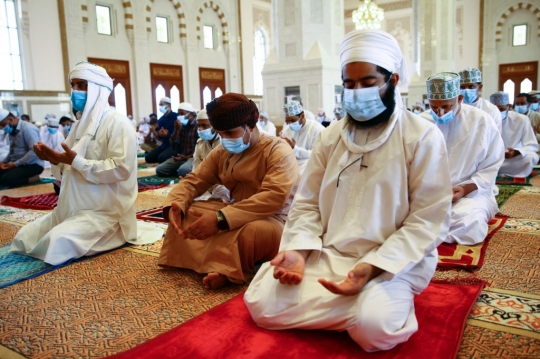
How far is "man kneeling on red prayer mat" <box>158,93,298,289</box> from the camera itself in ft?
6.15

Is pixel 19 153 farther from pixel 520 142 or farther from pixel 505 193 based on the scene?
pixel 520 142

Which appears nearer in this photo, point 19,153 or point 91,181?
point 91,181

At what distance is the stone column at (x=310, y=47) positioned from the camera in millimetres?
7098

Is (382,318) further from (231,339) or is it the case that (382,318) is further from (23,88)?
(23,88)

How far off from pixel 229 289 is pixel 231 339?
1.59ft

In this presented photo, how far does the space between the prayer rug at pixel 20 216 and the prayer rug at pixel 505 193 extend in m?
3.49

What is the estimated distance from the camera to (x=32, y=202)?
155 inches

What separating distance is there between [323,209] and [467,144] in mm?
1350

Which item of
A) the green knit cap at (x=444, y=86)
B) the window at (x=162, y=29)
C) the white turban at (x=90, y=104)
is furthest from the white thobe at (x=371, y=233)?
the window at (x=162, y=29)

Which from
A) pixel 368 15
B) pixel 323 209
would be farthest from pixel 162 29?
pixel 323 209

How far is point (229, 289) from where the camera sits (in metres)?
1.87

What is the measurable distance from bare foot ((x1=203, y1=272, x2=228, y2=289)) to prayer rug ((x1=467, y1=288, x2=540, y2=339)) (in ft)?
3.09

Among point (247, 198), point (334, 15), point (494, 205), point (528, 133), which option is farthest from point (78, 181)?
point (334, 15)

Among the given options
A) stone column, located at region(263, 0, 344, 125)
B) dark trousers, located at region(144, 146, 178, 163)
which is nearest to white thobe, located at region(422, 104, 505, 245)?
Result: dark trousers, located at region(144, 146, 178, 163)
